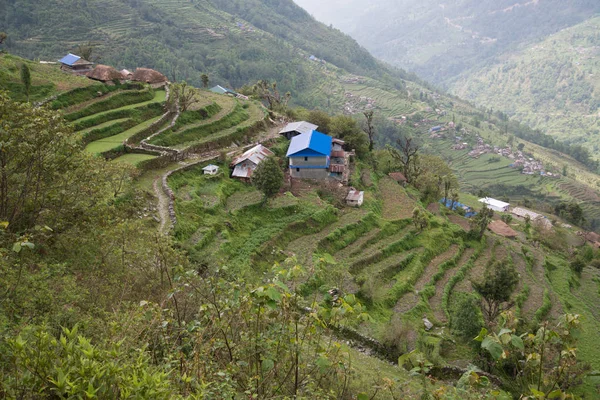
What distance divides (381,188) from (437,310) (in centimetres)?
1584

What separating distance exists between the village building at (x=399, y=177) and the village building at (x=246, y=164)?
16.5m

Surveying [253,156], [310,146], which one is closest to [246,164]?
[253,156]

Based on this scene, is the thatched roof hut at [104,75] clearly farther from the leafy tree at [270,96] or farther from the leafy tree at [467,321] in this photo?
the leafy tree at [467,321]

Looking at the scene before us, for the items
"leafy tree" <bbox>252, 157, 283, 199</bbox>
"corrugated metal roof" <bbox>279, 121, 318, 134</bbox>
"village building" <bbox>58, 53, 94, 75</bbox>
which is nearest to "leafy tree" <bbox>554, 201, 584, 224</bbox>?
"corrugated metal roof" <bbox>279, 121, 318, 134</bbox>

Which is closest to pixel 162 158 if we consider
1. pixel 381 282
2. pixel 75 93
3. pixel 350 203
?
pixel 75 93

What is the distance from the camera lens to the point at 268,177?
24.7 metres

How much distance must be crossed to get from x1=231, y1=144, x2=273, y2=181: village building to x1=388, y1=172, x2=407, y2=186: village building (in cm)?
1654

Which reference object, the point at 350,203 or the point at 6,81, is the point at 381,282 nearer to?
the point at 350,203

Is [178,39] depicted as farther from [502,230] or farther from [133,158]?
[502,230]

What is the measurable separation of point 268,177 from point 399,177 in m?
20.1

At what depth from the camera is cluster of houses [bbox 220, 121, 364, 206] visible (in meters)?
28.7

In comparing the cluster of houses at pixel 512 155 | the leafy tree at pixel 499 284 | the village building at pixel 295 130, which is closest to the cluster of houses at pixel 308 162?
the village building at pixel 295 130

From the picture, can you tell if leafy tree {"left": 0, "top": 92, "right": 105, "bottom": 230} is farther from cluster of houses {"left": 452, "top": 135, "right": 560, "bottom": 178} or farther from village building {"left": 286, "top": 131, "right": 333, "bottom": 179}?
cluster of houses {"left": 452, "top": 135, "right": 560, "bottom": 178}

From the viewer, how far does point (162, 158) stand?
26406 millimetres
